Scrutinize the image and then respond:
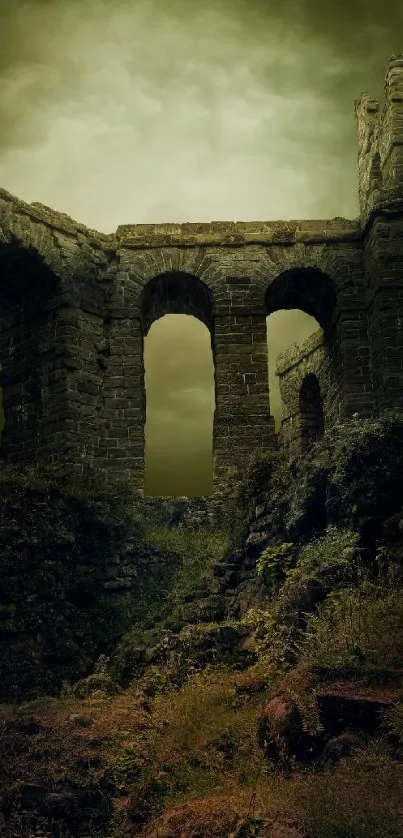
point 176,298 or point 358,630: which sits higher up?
point 176,298

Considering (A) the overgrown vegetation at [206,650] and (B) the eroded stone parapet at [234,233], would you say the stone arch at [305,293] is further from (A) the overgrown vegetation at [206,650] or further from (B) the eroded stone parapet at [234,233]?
(A) the overgrown vegetation at [206,650]

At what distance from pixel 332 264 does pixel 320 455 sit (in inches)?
272

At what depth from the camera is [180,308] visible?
675 inches

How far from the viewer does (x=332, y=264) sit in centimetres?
1630

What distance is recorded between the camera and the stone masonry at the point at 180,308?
1480 centimetres

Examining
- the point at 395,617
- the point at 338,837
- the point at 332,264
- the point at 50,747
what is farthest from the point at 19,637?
the point at 332,264

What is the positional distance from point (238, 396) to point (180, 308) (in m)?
A: 2.88

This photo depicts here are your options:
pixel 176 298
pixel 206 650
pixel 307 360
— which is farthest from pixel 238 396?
pixel 206 650

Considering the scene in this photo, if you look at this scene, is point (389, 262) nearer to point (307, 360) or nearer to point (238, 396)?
point (238, 396)

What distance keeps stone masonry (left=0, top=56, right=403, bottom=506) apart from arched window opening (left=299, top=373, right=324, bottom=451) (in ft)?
13.1

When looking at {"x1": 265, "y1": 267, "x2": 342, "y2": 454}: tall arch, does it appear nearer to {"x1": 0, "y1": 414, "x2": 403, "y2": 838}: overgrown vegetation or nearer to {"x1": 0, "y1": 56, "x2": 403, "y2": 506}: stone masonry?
{"x1": 0, "y1": 56, "x2": 403, "y2": 506}: stone masonry

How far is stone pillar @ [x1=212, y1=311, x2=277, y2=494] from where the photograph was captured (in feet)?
49.0

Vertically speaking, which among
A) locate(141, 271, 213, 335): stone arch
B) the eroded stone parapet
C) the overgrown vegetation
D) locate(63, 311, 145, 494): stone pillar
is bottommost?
the overgrown vegetation

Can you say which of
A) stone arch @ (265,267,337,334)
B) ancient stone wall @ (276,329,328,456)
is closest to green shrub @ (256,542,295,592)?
stone arch @ (265,267,337,334)
